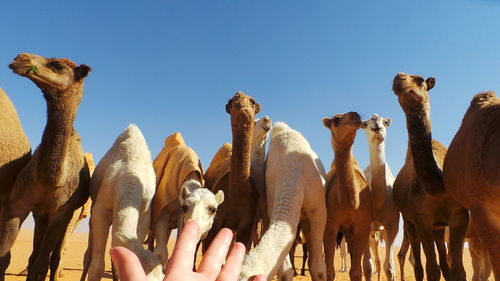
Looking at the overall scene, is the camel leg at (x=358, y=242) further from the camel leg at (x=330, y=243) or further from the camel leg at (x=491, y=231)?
the camel leg at (x=491, y=231)

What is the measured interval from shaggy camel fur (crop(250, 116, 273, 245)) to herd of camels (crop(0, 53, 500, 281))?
0.14ft

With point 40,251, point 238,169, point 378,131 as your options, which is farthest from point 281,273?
point 378,131

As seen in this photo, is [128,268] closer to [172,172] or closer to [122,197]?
[122,197]

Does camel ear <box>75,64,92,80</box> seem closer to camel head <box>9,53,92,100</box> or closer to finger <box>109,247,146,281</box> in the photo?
camel head <box>9,53,92,100</box>

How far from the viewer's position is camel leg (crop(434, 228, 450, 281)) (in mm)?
6497

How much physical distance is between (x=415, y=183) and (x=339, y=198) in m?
1.24

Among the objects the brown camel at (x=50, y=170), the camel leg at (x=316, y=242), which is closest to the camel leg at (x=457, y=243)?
the camel leg at (x=316, y=242)

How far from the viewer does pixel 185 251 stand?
1.73 meters

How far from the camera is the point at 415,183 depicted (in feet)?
22.2

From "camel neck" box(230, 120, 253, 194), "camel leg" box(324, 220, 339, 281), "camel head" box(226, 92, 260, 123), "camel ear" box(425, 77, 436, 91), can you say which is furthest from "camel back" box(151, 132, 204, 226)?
"camel ear" box(425, 77, 436, 91)

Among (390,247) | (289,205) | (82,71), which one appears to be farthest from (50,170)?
(390,247)

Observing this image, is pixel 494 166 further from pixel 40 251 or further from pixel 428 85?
pixel 40 251

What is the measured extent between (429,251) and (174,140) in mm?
5335

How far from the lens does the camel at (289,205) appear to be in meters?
5.14
